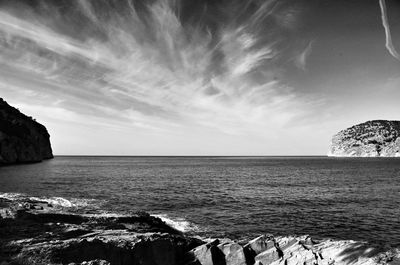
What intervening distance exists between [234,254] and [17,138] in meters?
154

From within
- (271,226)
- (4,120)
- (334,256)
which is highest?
(4,120)

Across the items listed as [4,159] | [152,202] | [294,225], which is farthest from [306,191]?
[4,159]

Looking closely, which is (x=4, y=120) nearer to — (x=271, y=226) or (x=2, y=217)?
(x=2, y=217)

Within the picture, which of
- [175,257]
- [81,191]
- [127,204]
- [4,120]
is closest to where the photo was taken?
[175,257]

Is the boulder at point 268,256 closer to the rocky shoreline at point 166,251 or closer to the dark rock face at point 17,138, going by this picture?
the rocky shoreline at point 166,251

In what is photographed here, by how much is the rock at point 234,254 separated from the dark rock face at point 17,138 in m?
141

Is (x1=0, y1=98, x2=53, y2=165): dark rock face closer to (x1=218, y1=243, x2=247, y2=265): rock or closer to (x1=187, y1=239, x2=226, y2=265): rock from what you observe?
(x1=187, y1=239, x2=226, y2=265): rock

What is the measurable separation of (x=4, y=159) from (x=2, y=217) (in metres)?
130

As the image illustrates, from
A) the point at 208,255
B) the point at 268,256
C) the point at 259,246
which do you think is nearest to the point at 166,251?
the point at 208,255

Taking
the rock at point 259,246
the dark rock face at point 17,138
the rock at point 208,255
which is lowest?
the rock at point 208,255

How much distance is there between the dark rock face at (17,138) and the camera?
5148 inches

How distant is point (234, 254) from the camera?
1681cm

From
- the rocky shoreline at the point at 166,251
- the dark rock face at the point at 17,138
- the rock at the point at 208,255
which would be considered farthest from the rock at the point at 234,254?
the dark rock face at the point at 17,138

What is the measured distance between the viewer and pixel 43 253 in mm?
15172
